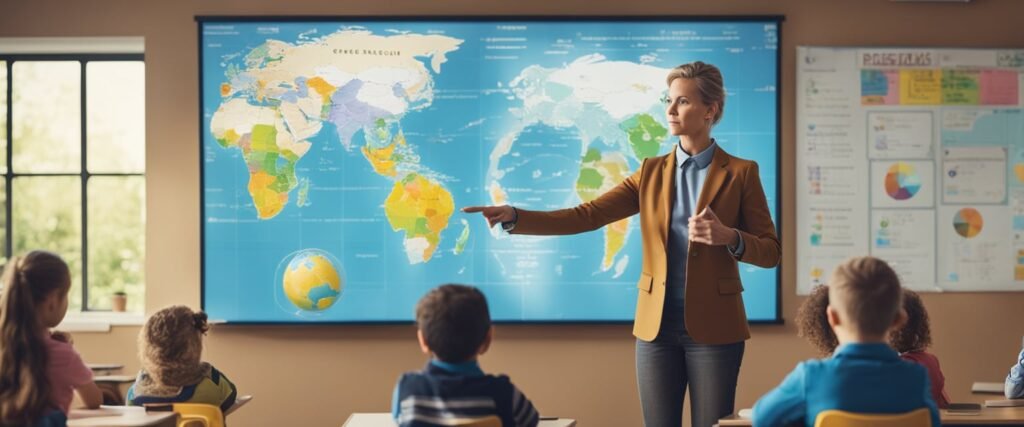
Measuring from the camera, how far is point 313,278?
484 cm

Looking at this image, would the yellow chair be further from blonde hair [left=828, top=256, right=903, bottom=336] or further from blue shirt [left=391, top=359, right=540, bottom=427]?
blue shirt [left=391, top=359, right=540, bottom=427]

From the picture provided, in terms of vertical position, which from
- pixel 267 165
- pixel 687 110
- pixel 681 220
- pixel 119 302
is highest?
pixel 687 110

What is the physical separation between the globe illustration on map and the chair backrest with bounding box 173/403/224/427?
6.46ft

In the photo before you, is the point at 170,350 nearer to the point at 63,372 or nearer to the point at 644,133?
the point at 63,372

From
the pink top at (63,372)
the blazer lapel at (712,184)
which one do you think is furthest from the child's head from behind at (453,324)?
the blazer lapel at (712,184)

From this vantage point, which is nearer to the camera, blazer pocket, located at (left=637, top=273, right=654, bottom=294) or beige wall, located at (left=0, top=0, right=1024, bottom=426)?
blazer pocket, located at (left=637, top=273, right=654, bottom=294)

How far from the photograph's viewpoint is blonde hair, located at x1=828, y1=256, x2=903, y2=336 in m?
2.31

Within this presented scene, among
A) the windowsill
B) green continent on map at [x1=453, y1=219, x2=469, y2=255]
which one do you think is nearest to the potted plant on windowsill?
the windowsill

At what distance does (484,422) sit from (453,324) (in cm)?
24

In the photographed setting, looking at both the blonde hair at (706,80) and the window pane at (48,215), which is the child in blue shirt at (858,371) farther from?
the window pane at (48,215)

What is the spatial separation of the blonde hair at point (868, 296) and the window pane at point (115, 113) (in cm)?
409

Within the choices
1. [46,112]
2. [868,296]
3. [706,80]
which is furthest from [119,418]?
[46,112]

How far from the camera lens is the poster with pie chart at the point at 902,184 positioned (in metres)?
4.84

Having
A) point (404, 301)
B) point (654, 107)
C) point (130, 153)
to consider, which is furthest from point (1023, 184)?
point (130, 153)
